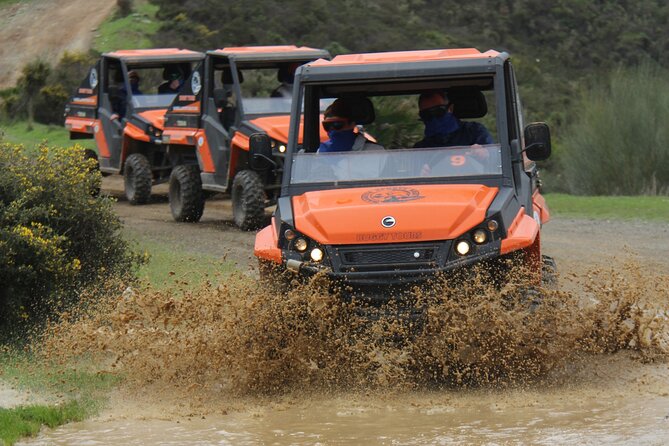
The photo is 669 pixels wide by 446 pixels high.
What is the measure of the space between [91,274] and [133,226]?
6.26m

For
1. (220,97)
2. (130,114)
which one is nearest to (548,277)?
(220,97)

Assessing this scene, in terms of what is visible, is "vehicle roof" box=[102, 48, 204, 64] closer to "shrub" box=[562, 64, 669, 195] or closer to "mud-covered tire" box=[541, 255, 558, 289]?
"shrub" box=[562, 64, 669, 195]

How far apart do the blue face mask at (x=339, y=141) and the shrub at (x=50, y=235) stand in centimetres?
195

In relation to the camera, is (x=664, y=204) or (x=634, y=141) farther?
(x=634, y=141)

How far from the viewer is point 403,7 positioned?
50312mm

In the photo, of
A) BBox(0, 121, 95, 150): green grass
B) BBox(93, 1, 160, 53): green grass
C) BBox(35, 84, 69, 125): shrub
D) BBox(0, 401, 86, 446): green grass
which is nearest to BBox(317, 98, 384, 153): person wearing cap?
BBox(0, 401, 86, 446): green grass

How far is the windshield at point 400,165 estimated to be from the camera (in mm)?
7902

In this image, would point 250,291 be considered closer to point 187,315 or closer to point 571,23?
point 187,315

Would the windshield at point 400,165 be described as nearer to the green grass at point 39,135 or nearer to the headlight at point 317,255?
the headlight at point 317,255

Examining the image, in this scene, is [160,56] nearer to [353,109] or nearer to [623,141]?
[623,141]

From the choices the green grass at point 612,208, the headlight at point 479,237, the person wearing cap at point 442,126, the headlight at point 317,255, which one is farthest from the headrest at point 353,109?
the green grass at point 612,208

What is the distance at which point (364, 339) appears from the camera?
22.9 ft

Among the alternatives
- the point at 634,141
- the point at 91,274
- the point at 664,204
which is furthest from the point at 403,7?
the point at 91,274

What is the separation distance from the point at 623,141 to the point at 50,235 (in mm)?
16610
